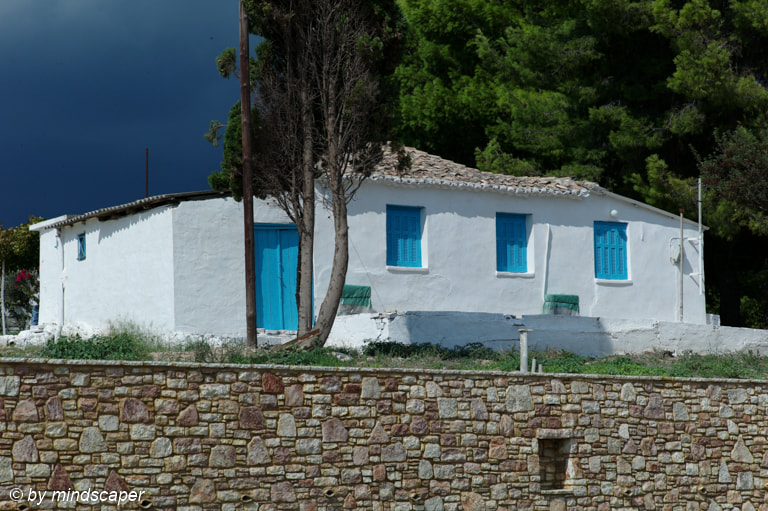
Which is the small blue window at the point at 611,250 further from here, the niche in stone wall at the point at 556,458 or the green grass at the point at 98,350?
the green grass at the point at 98,350

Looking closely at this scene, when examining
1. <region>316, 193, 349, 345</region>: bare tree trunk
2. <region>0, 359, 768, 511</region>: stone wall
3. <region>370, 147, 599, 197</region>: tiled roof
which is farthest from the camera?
<region>370, 147, 599, 197</region>: tiled roof

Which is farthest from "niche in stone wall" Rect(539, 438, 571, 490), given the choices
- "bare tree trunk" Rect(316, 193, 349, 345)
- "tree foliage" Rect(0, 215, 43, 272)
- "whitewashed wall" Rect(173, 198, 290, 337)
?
"tree foliage" Rect(0, 215, 43, 272)

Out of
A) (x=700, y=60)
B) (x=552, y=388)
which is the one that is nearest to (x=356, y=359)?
(x=552, y=388)

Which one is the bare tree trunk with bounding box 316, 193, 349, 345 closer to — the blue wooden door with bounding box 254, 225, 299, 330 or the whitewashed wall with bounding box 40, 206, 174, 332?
the blue wooden door with bounding box 254, 225, 299, 330

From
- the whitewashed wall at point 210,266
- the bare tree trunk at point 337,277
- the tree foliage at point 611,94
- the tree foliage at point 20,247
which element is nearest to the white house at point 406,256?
the whitewashed wall at point 210,266

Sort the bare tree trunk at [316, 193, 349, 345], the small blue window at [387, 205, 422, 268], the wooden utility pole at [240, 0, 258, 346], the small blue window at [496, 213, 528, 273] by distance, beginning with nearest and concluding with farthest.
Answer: the bare tree trunk at [316, 193, 349, 345]
the wooden utility pole at [240, 0, 258, 346]
the small blue window at [387, 205, 422, 268]
the small blue window at [496, 213, 528, 273]

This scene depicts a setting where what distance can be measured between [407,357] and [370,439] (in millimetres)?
3858

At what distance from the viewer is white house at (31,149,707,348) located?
55.2 feet

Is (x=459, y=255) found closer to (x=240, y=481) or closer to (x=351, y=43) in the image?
(x=351, y=43)

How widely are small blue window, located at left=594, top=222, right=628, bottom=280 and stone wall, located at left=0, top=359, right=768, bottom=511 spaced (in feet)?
23.2

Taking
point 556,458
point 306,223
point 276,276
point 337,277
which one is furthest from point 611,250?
point 556,458

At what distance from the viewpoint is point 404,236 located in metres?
18.7

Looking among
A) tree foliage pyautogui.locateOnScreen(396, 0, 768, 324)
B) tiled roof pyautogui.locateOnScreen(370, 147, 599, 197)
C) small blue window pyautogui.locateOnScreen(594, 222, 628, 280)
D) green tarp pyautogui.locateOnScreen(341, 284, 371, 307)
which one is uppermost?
tree foliage pyautogui.locateOnScreen(396, 0, 768, 324)

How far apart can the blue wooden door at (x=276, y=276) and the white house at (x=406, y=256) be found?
24mm
